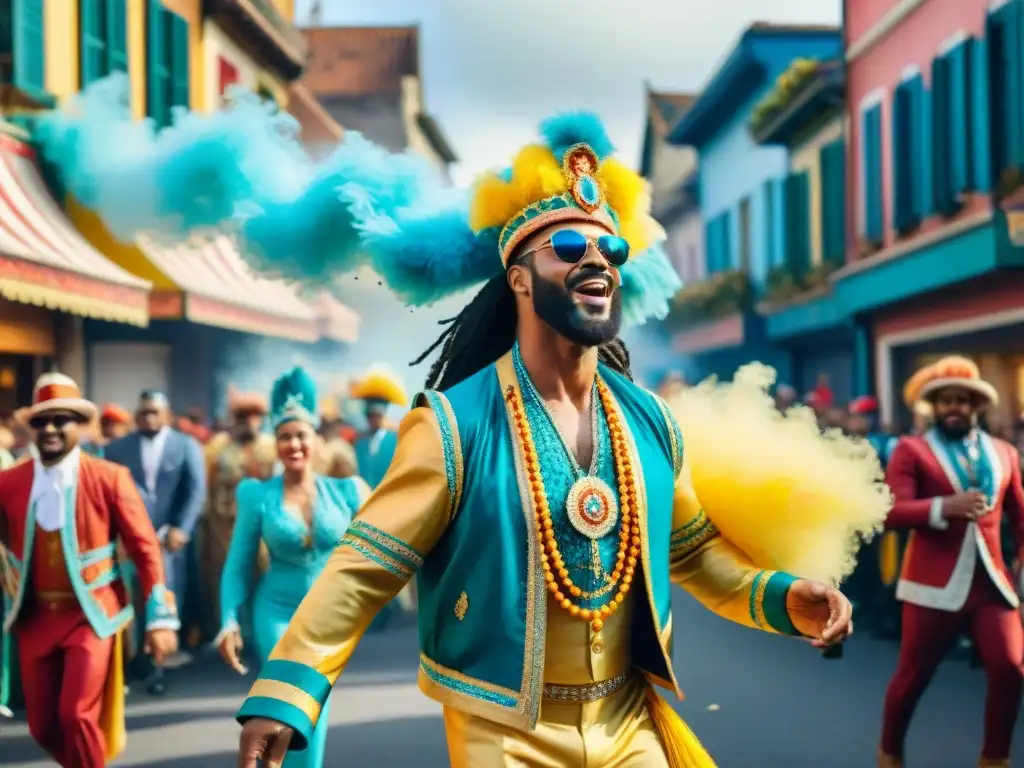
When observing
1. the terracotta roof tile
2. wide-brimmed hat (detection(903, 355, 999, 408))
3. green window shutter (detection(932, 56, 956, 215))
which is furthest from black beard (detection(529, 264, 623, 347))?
the terracotta roof tile

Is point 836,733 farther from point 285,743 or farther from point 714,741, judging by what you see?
point 285,743

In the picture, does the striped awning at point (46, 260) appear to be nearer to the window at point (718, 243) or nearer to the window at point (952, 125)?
the window at point (952, 125)

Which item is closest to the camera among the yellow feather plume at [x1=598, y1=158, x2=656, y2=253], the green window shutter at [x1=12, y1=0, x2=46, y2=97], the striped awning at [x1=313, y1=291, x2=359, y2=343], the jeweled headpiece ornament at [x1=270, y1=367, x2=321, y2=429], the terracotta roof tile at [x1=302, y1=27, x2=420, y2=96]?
the yellow feather plume at [x1=598, y1=158, x2=656, y2=253]

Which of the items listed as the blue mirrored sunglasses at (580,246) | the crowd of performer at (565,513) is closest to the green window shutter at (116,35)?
Result: the crowd of performer at (565,513)

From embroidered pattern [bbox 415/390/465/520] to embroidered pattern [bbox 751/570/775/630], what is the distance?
0.83 metres

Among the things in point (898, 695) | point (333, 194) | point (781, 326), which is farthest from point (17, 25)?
point (781, 326)

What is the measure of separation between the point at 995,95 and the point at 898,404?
5.42 metres

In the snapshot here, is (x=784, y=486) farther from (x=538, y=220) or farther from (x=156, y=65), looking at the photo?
(x=156, y=65)

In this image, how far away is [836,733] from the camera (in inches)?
279

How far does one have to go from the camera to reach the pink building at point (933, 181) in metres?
13.0

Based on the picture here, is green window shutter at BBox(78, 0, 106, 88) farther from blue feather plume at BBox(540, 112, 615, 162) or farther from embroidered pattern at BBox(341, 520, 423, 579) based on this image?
embroidered pattern at BBox(341, 520, 423, 579)

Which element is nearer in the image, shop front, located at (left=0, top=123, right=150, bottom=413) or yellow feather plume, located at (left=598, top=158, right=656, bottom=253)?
yellow feather plume, located at (left=598, top=158, right=656, bottom=253)

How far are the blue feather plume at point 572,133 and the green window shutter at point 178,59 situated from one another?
1270cm

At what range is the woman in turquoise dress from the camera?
19.1 ft
